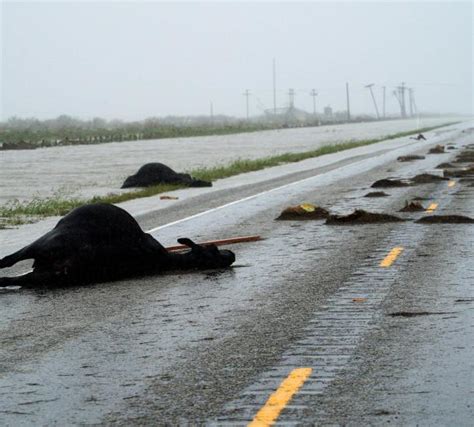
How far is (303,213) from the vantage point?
20656 millimetres

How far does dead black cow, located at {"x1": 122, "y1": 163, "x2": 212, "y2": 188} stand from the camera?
109 ft

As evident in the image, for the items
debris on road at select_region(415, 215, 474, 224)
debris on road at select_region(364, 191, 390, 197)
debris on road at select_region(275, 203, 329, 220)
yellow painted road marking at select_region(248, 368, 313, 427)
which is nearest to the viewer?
yellow painted road marking at select_region(248, 368, 313, 427)

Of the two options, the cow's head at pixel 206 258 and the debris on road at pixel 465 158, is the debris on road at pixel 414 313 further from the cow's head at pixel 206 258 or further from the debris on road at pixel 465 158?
the debris on road at pixel 465 158

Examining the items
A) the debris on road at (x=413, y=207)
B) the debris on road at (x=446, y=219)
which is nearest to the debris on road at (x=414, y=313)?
the debris on road at (x=446, y=219)

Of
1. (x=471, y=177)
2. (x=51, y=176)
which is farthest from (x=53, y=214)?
(x=51, y=176)

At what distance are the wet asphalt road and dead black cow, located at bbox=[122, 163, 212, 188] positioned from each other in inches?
679

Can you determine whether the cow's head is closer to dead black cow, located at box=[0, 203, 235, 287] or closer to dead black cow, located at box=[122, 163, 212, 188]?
dead black cow, located at box=[0, 203, 235, 287]

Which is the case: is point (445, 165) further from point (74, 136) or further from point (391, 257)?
point (74, 136)

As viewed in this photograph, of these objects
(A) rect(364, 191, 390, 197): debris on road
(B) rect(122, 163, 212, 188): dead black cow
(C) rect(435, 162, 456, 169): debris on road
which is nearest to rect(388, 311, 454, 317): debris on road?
(A) rect(364, 191, 390, 197): debris on road

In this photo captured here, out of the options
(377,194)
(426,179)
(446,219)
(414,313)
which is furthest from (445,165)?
(414,313)

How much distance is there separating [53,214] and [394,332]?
15.8 metres

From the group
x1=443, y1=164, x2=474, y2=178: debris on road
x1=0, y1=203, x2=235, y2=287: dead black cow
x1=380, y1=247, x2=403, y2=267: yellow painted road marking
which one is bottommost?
x1=443, y1=164, x2=474, y2=178: debris on road

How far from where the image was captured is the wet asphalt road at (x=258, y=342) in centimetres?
694

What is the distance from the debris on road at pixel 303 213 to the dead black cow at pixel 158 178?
12.3 m
